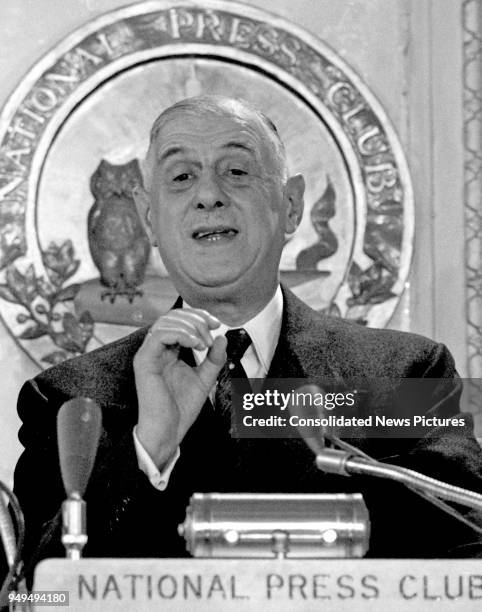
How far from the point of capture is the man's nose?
10.6 ft

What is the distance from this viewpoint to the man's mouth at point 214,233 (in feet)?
10.6

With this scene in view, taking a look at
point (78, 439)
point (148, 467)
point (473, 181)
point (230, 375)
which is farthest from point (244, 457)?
point (473, 181)

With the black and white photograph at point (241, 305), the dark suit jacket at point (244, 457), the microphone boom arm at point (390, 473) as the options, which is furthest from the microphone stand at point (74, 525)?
the dark suit jacket at point (244, 457)

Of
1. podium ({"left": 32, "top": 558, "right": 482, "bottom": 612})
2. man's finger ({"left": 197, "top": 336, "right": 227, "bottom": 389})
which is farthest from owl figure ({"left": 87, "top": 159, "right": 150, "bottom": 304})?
podium ({"left": 32, "top": 558, "right": 482, "bottom": 612})

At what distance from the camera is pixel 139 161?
4082 mm

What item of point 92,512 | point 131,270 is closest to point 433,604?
point 92,512

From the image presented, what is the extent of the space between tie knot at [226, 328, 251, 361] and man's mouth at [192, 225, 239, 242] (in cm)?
21

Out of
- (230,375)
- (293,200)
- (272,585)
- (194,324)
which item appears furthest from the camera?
(293,200)

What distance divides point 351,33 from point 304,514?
234 centimetres

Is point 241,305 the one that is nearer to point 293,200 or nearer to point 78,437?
point 293,200

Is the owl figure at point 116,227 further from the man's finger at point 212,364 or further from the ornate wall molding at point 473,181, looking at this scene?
the man's finger at point 212,364

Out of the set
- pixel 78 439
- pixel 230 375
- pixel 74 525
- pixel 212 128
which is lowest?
pixel 74 525

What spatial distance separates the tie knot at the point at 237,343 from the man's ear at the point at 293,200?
1.09ft

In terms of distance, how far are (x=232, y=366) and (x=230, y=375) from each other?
3 centimetres
